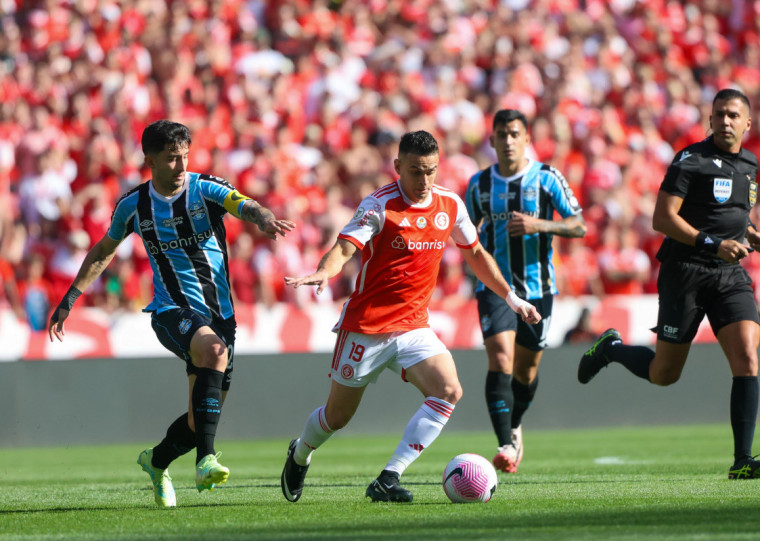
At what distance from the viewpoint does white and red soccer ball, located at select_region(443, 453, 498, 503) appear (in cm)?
690

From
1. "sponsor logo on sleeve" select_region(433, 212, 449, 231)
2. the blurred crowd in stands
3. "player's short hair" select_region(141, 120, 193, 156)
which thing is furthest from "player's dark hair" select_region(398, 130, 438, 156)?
the blurred crowd in stands

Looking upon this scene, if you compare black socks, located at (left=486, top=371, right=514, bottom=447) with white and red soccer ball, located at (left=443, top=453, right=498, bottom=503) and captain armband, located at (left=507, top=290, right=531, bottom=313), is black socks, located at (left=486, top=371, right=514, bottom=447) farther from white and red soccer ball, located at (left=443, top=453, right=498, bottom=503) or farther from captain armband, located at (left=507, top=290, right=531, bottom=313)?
white and red soccer ball, located at (left=443, top=453, right=498, bottom=503)

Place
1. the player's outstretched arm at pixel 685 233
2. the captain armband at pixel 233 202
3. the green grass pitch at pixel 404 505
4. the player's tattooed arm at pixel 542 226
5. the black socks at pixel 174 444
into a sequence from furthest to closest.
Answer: the player's tattooed arm at pixel 542 226
the player's outstretched arm at pixel 685 233
the black socks at pixel 174 444
the captain armband at pixel 233 202
the green grass pitch at pixel 404 505

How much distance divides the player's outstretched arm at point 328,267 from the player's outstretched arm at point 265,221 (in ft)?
0.93

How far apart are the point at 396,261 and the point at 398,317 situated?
346mm

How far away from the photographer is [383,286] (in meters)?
7.21

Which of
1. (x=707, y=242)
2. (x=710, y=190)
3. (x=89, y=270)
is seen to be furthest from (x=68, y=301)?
(x=710, y=190)

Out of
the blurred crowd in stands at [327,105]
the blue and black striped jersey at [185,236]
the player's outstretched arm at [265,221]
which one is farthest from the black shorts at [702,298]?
the blurred crowd in stands at [327,105]

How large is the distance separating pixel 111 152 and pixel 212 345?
397 inches

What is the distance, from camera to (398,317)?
283 inches

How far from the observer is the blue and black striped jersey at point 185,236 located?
7363 mm

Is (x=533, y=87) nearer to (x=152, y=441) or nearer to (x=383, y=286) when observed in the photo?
(x=152, y=441)

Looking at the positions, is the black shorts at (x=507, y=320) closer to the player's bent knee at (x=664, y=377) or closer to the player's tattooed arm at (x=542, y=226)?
the player's tattooed arm at (x=542, y=226)

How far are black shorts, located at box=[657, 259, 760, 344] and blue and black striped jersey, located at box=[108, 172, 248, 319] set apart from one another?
3203mm
